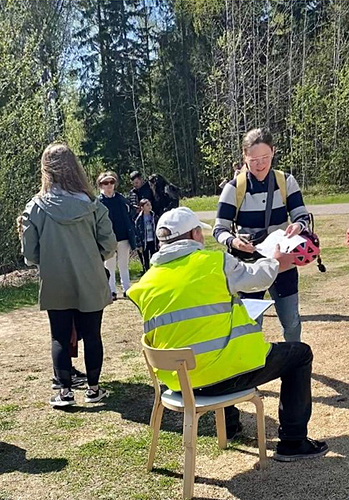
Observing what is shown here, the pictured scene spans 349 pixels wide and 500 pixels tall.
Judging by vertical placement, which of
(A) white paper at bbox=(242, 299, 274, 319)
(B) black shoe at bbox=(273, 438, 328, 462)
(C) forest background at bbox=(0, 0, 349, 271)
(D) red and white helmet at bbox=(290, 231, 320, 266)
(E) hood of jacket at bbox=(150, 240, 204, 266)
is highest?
(C) forest background at bbox=(0, 0, 349, 271)

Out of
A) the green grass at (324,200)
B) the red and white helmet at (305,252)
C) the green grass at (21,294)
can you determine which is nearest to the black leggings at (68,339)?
the red and white helmet at (305,252)

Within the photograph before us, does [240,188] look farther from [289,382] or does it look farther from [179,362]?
[179,362]

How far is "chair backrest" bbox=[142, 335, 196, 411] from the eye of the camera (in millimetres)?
3117

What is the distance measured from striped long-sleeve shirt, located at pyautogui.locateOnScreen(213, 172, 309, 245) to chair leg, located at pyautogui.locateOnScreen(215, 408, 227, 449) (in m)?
1.21

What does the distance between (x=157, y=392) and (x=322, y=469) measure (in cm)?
101

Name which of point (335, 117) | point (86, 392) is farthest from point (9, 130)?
point (335, 117)

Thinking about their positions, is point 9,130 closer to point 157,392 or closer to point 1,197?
point 1,197

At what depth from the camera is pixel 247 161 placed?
439 cm

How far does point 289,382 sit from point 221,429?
0.60 m

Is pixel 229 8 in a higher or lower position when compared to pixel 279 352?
higher

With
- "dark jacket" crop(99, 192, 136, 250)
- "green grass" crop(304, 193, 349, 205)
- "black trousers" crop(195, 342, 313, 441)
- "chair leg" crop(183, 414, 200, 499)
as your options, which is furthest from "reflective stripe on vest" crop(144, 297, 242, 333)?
"green grass" crop(304, 193, 349, 205)

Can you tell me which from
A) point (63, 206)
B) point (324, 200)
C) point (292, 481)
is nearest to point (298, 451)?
point (292, 481)

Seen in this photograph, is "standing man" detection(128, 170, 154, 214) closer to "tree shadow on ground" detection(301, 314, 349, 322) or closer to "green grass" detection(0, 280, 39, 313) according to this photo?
"green grass" detection(0, 280, 39, 313)

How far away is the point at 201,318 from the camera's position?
10.7ft
